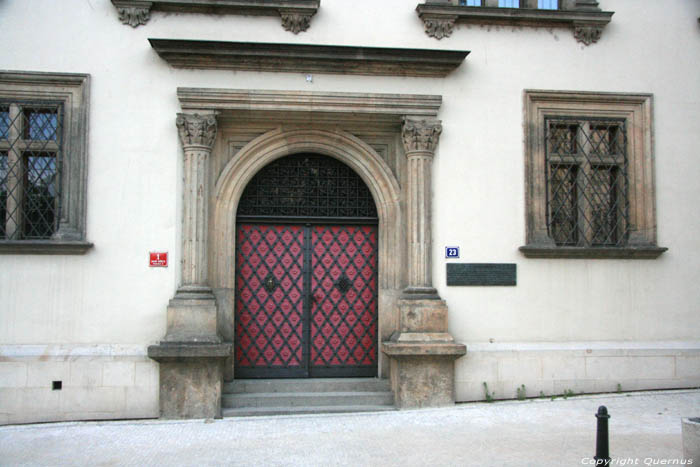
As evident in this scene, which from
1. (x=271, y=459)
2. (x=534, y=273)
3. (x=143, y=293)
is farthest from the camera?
(x=534, y=273)

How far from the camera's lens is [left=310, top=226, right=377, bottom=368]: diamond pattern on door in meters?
9.93

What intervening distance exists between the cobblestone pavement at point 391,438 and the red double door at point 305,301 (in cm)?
112

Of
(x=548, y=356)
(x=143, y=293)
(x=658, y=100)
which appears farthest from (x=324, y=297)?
(x=658, y=100)

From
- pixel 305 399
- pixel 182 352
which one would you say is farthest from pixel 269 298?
pixel 182 352

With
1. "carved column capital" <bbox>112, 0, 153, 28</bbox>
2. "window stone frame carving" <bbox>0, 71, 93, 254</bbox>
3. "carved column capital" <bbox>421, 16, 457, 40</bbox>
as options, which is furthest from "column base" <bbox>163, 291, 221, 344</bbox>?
"carved column capital" <bbox>421, 16, 457, 40</bbox>

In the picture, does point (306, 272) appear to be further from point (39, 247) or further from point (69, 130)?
point (69, 130)

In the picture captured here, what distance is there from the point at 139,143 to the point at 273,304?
2816mm

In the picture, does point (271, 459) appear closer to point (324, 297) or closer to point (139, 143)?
point (324, 297)

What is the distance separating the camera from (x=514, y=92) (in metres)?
9.88

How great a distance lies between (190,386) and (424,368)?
2.98 m

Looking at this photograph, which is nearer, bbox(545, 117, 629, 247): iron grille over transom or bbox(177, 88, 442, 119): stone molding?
bbox(177, 88, 442, 119): stone molding

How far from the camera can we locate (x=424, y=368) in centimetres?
922

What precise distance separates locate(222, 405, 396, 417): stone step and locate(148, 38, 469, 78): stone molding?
4.43 meters

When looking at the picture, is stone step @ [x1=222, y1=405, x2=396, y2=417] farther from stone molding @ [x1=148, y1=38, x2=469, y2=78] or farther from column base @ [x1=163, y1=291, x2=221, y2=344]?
stone molding @ [x1=148, y1=38, x2=469, y2=78]
